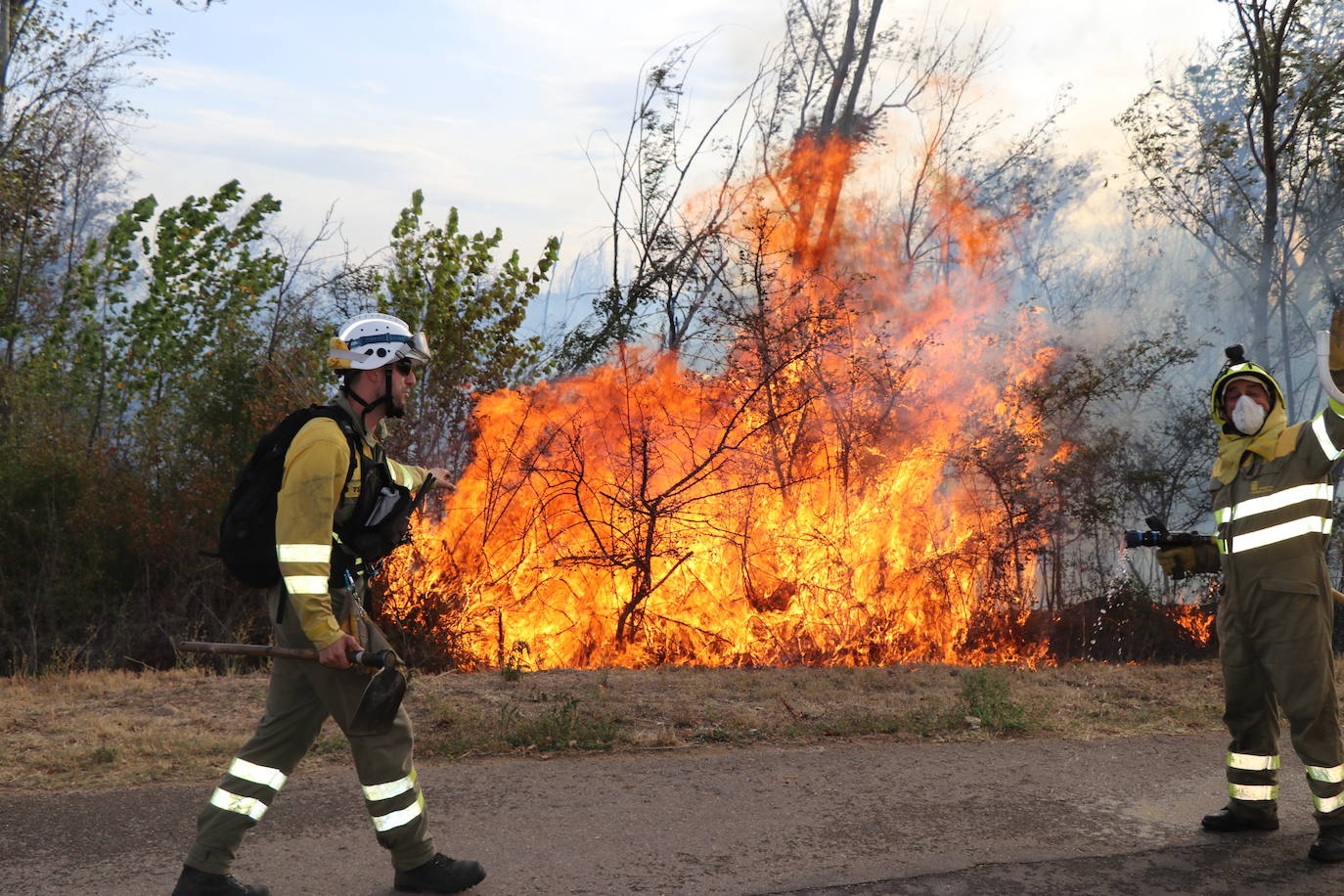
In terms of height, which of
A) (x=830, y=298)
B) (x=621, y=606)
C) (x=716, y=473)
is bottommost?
(x=621, y=606)

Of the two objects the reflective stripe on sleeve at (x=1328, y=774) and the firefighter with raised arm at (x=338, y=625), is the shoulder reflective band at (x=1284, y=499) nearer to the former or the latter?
the reflective stripe on sleeve at (x=1328, y=774)

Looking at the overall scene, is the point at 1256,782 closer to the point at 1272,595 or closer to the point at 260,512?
the point at 1272,595

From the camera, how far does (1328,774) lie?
461cm

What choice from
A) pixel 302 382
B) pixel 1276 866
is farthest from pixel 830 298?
pixel 1276 866

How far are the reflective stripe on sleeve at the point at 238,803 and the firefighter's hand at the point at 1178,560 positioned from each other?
405cm

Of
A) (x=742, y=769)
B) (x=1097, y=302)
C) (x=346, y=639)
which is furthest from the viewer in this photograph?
(x=1097, y=302)

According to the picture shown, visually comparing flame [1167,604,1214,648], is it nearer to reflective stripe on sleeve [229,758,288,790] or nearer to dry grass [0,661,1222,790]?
dry grass [0,661,1222,790]

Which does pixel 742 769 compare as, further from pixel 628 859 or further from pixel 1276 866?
pixel 1276 866

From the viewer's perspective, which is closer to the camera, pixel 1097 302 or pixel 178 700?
pixel 178 700

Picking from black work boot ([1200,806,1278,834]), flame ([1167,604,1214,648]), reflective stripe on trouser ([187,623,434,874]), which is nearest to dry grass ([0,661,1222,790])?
black work boot ([1200,806,1278,834])

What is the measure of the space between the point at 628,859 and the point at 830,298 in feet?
28.3

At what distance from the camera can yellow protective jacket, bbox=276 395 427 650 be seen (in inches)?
148

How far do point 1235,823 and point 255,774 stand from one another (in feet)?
13.6

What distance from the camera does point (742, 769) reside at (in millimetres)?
5746
